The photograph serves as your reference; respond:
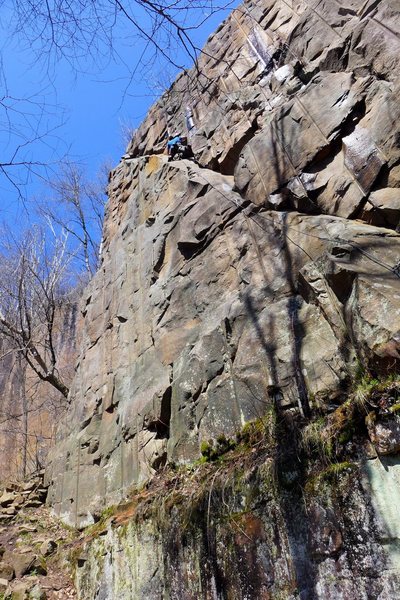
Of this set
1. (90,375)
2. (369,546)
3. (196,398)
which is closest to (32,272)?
(90,375)

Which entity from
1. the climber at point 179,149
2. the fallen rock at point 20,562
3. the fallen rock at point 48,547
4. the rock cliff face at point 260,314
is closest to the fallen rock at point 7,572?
the fallen rock at point 20,562

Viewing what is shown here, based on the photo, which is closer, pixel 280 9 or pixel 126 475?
pixel 126 475

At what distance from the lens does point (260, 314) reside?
562cm

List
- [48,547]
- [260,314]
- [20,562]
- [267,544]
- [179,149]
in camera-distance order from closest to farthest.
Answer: [267,544], [260,314], [20,562], [48,547], [179,149]

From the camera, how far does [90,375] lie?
9.23 metres

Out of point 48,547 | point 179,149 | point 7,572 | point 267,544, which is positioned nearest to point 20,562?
point 7,572

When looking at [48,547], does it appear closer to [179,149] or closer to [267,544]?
[267,544]

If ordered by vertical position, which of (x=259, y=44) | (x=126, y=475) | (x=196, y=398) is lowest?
(x=126, y=475)

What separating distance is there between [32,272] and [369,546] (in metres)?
14.1

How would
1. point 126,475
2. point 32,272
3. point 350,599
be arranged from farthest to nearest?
point 32,272
point 126,475
point 350,599

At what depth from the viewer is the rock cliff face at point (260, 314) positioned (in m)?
3.73

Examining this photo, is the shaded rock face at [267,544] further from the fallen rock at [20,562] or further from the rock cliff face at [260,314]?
the fallen rock at [20,562]

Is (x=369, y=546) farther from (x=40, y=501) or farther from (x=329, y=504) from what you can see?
(x=40, y=501)

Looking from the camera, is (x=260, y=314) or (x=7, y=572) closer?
(x=260, y=314)
